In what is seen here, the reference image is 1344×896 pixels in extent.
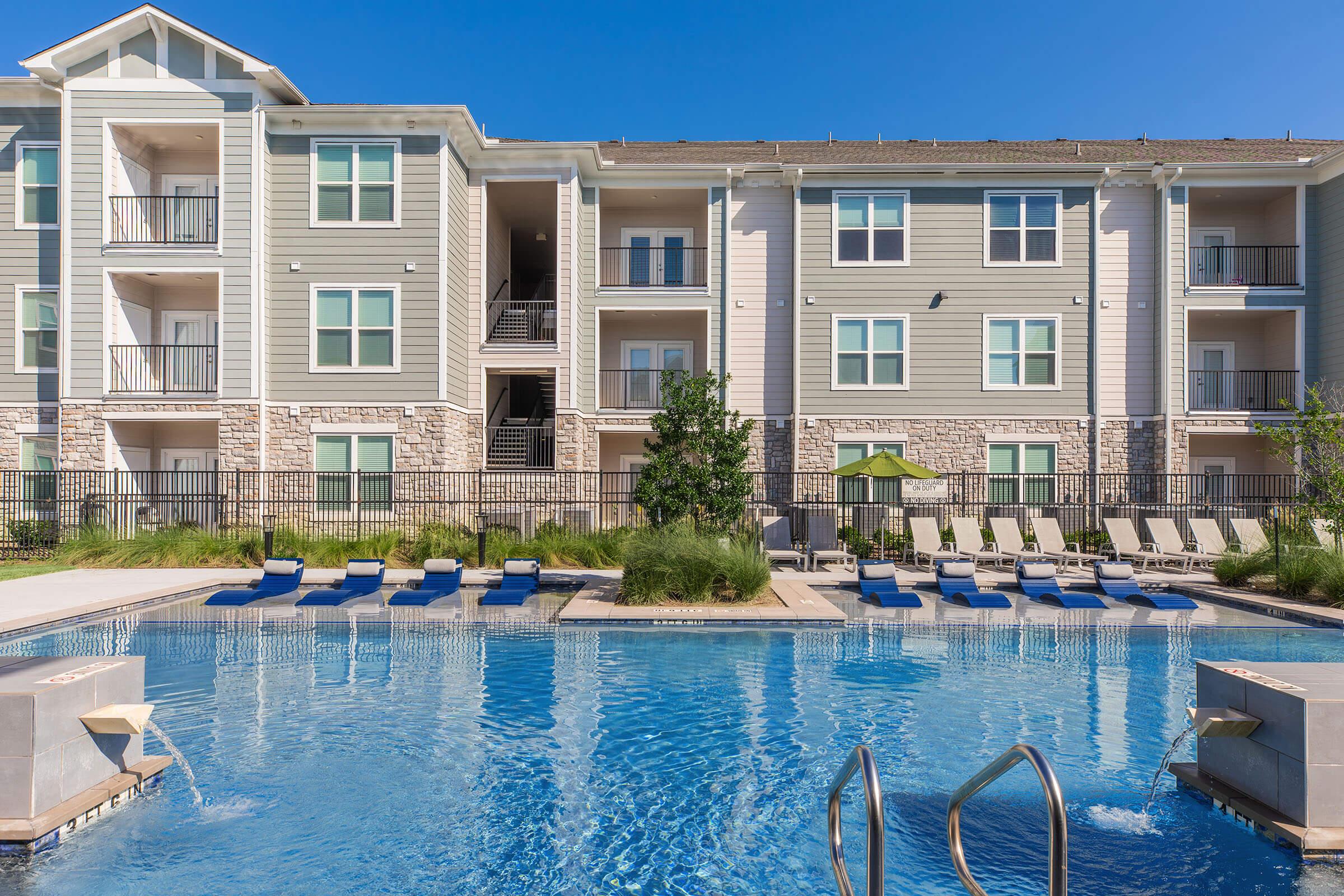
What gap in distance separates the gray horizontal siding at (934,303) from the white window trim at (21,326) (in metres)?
18.4

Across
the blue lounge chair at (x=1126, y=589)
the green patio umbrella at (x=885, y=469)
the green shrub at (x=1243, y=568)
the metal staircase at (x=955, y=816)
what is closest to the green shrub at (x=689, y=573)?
the green patio umbrella at (x=885, y=469)

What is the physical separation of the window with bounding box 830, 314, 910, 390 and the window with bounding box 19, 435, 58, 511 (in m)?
18.6

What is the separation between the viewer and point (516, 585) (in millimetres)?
12719

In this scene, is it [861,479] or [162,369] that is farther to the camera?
[861,479]

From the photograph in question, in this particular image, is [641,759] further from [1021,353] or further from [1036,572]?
[1021,353]

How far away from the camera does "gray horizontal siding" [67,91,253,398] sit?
704 inches

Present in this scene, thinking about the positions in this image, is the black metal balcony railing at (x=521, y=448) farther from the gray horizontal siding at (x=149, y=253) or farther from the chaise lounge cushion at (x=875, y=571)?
the chaise lounge cushion at (x=875, y=571)

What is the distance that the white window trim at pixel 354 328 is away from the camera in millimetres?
18422

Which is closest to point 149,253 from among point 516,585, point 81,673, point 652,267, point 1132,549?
point 652,267

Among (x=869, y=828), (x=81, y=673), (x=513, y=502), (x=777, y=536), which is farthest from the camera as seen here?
(x=513, y=502)

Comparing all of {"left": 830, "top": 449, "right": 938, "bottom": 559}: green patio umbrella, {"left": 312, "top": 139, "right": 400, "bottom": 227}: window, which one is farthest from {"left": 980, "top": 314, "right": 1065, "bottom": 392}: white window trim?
{"left": 312, "top": 139, "right": 400, "bottom": 227}: window

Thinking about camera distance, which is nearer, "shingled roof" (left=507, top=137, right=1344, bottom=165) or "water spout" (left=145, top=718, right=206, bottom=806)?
"water spout" (left=145, top=718, right=206, bottom=806)

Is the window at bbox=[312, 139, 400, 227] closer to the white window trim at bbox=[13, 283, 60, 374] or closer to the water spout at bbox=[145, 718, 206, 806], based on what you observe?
the white window trim at bbox=[13, 283, 60, 374]

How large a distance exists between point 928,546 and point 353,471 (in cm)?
1296
